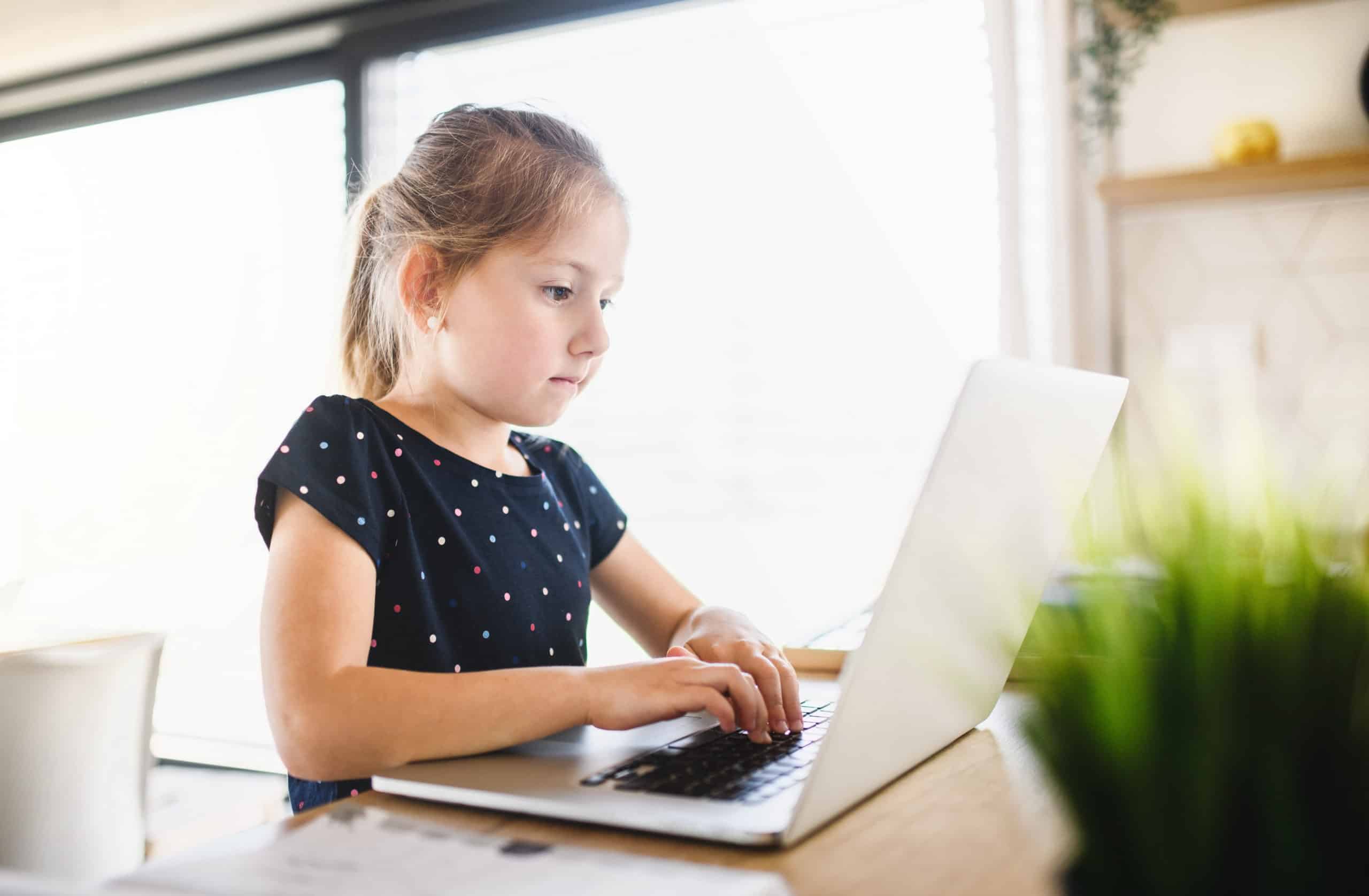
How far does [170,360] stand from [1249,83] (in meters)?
2.77

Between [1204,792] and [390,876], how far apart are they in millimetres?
331

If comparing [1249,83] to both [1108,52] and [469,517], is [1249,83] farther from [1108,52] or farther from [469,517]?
[469,517]

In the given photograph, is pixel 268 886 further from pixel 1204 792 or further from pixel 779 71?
pixel 779 71

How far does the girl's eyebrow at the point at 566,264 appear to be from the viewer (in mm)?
1016

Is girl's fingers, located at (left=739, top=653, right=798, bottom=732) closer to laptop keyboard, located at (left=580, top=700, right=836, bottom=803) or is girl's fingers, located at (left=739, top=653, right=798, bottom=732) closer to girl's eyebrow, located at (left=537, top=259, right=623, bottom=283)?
laptop keyboard, located at (left=580, top=700, right=836, bottom=803)

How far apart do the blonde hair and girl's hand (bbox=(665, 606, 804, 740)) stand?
0.40 metres

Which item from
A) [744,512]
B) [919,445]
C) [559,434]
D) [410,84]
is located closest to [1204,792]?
[919,445]

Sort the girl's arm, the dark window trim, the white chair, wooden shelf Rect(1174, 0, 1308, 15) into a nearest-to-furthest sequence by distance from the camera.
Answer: the girl's arm → the white chair → wooden shelf Rect(1174, 0, 1308, 15) → the dark window trim

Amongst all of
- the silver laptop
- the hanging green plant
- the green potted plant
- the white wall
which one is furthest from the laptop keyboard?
the white wall

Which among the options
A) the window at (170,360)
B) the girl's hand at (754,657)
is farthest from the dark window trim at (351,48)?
the girl's hand at (754,657)

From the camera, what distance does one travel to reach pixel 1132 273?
1.95 m

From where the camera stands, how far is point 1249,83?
6.14ft

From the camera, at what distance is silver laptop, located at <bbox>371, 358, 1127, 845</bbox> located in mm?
484

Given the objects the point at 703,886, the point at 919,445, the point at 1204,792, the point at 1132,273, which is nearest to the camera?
the point at 1204,792
